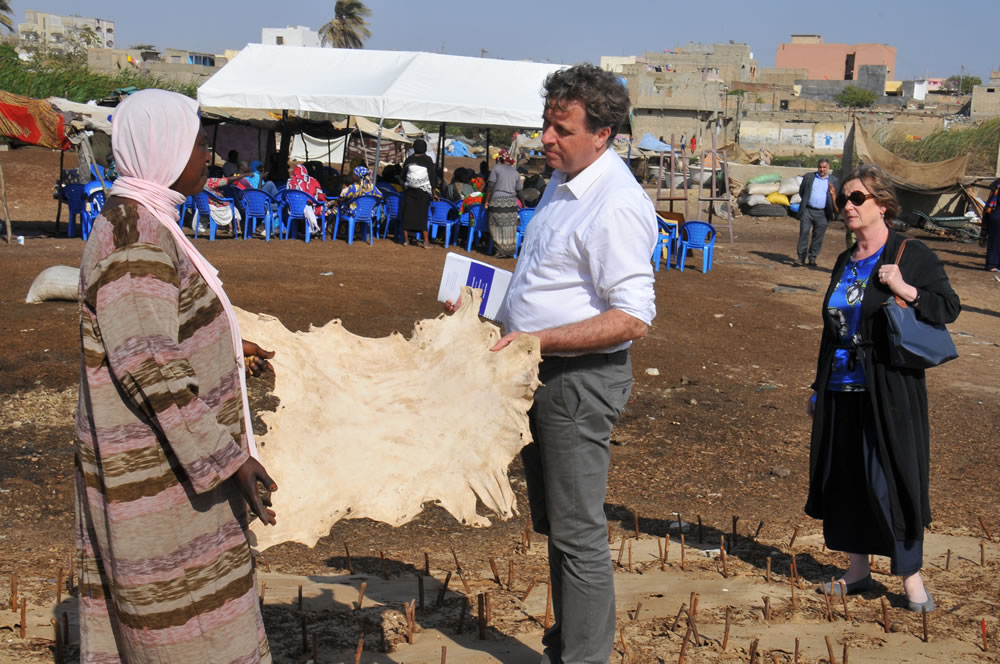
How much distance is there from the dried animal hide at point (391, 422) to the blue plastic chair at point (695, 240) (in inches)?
485

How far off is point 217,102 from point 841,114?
37.4 m

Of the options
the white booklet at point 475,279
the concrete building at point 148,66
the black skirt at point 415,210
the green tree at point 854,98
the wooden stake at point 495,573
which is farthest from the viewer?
the green tree at point 854,98

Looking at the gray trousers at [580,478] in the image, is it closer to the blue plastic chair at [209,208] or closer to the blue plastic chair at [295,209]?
the blue plastic chair at [295,209]

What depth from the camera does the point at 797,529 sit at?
5020mm

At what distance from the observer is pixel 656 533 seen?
499 centimetres

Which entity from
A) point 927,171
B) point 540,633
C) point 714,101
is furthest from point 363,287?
point 714,101

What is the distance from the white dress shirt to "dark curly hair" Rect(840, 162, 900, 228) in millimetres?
1527

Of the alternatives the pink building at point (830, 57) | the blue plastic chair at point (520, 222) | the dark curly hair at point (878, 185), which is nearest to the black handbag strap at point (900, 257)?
the dark curly hair at point (878, 185)

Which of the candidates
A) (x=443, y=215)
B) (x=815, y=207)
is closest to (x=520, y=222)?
(x=443, y=215)

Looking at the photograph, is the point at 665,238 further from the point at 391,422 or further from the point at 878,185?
the point at 391,422

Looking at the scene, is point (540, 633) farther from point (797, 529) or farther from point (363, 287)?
point (363, 287)

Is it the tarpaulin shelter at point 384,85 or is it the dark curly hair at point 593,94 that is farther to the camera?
the tarpaulin shelter at point 384,85

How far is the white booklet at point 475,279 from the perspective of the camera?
323 centimetres

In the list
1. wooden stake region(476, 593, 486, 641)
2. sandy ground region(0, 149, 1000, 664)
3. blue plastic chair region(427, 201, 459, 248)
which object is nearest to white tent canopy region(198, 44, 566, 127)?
blue plastic chair region(427, 201, 459, 248)
